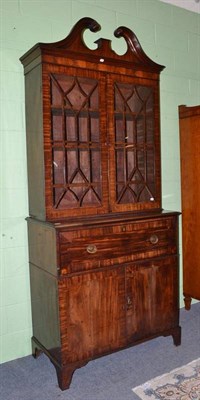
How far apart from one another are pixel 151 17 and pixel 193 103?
843 millimetres

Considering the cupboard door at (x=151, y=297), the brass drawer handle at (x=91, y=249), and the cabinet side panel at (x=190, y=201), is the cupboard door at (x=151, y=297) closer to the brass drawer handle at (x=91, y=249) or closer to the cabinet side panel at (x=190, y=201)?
the brass drawer handle at (x=91, y=249)

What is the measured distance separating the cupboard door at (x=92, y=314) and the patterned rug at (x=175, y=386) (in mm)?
309

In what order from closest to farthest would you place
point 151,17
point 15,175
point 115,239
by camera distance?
point 115,239 < point 15,175 < point 151,17

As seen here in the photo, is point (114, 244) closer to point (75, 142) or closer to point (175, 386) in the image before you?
point (75, 142)

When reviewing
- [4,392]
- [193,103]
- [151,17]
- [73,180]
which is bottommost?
[4,392]

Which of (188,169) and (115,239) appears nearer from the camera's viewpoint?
(115,239)

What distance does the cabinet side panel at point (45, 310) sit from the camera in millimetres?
2037

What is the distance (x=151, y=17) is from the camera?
115 inches

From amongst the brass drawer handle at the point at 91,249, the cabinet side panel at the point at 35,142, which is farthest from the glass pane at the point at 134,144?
the cabinet side panel at the point at 35,142

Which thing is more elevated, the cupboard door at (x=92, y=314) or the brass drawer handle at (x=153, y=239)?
the brass drawer handle at (x=153, y=239)

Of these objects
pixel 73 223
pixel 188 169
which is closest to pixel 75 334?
pixel 73 223

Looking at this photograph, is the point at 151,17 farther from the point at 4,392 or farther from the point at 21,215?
the point at 4,392

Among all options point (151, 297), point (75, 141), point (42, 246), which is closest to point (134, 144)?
point (75, 141)

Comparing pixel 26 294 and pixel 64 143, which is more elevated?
pixel 64 143
